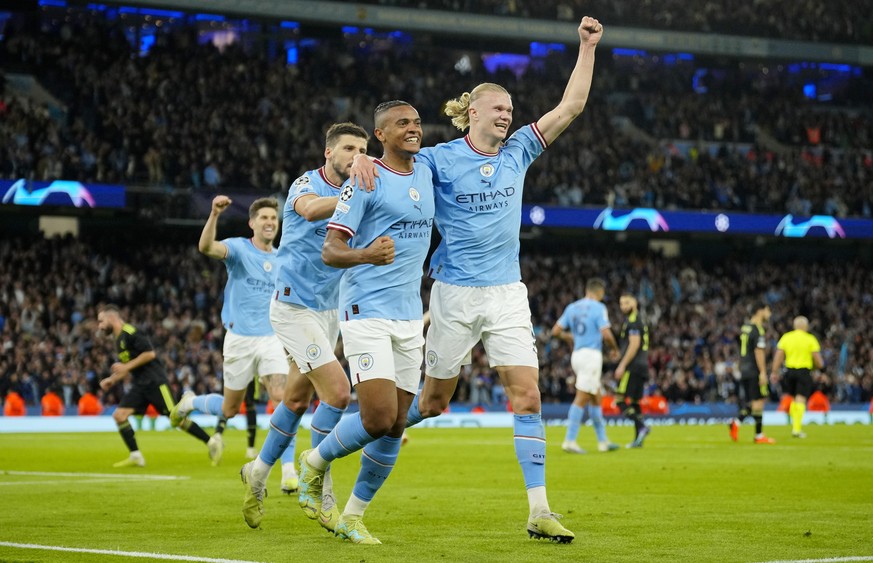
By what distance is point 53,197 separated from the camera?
107ft

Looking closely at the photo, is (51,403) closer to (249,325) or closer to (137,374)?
(137,374)

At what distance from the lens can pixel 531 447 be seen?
801 centimetres

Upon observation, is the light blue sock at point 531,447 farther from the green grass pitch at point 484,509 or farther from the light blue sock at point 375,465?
the light blue sock at point 375,465

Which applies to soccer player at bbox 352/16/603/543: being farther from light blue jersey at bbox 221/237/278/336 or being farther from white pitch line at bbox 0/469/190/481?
white pitch line at bbox 0/469/190/481

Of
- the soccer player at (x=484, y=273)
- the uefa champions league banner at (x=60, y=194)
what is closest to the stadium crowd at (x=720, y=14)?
the uefa champions league banner at (x=60, y=194)

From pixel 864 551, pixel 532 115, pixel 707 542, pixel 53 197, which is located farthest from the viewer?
pixel 532 115

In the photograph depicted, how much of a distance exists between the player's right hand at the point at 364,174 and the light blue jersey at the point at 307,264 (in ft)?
5.14

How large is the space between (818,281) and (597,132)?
32.0 ft

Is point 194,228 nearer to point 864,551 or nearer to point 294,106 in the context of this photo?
point 294,106

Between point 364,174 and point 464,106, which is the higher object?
point 464,106

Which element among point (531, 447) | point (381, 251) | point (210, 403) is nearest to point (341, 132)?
point (381, 251)

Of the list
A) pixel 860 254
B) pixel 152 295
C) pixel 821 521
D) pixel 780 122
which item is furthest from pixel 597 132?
pixel 821 521

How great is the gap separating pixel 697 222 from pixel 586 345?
2427cm

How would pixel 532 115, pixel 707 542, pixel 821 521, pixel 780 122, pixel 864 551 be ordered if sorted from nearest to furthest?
1. pixel 864 551
2. pixel 707 542
3. pixel 821 521
4. pixel 532 115
5. pixel 780 122
